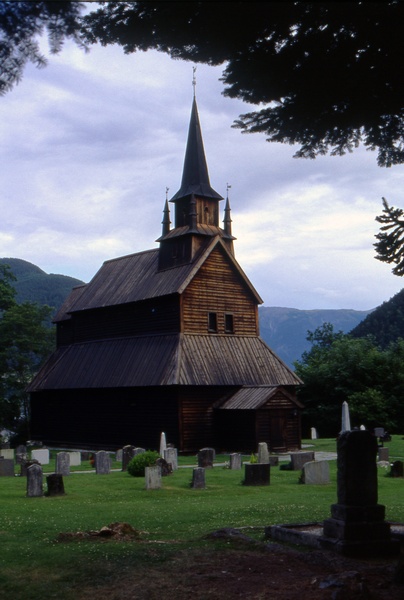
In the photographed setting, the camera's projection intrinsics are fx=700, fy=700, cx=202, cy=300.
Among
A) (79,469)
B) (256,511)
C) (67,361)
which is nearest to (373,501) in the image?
(256,511)

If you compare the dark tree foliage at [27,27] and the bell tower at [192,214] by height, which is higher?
the bell tower at [192,214]

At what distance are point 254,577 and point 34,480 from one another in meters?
11.0

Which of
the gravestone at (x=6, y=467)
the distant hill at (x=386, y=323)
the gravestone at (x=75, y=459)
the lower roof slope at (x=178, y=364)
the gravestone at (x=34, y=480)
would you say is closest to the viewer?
the gravestone at (x=34, y=480)

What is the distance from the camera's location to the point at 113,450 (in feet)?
122

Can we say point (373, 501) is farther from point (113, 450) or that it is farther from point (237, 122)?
point (113, 450)

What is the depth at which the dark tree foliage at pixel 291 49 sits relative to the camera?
7461 millimetres

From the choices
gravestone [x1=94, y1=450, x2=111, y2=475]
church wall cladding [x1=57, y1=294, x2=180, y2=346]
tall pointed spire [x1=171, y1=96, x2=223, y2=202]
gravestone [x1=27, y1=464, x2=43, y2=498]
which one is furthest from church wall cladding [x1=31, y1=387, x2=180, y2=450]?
gravestone [x1=27, y1=464, x2=43, y2=498]

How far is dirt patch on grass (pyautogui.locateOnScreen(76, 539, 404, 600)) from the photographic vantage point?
23.8 ft

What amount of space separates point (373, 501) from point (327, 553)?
1.15 m

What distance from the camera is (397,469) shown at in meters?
22.1

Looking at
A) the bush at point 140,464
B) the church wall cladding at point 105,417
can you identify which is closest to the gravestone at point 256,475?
the bush at point 140,464

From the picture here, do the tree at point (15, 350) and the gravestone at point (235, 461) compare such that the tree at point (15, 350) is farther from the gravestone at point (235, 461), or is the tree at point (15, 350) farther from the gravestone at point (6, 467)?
the gravestone at point (235, 461)

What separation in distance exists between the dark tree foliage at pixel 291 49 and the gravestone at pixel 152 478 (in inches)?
489

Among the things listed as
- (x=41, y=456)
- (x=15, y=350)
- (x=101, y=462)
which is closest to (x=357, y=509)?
(x=101, y=462)
